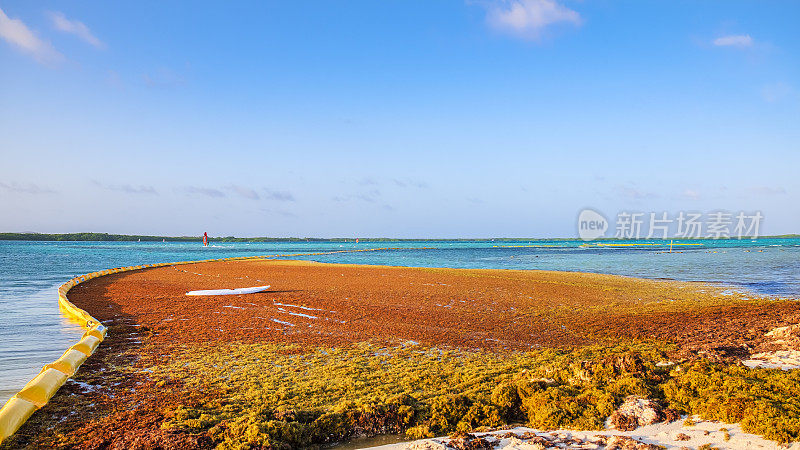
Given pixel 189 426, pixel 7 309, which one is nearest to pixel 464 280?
pixel 7 309

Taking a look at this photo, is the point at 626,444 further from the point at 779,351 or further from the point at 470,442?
the point at 779,351

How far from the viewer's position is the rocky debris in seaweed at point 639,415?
15.4ft

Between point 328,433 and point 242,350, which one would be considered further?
point 242,350

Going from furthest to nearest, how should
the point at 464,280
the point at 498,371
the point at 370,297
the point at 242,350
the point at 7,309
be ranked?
the point at 464,280 < the point at 370,297 < the point at 7,309 < the point at 242,350 < the point at 498,371

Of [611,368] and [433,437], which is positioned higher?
[611,368]

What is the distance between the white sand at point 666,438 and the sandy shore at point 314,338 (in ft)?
2.70

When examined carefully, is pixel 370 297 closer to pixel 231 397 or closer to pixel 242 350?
pixel 242 350

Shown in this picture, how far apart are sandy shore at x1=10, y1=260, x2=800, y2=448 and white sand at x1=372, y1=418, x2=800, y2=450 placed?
2.70 feet

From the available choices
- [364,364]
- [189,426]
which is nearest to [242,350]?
[364,364]

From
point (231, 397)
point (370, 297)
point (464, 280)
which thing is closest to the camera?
point (231, 397)

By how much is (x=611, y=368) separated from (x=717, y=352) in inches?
100

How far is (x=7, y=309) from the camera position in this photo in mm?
13609

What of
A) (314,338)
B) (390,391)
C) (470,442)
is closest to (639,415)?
(470,442)

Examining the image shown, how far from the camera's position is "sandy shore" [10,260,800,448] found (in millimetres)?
5086
